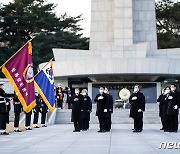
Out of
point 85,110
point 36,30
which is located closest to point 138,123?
point 85,110

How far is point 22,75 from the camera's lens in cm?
1389

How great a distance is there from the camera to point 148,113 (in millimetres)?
23688

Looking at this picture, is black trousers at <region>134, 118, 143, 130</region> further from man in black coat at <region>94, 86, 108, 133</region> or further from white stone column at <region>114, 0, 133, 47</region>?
white stone column at <region>114, 0, 133, 47</region>

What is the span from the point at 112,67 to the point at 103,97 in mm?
16109

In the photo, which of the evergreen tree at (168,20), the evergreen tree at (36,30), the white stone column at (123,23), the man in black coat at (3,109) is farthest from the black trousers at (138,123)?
the evergreen tree at (168,20)

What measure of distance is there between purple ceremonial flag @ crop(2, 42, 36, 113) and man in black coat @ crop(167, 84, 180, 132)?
4726 mm

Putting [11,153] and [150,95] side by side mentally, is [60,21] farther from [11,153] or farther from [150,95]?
[11,153]

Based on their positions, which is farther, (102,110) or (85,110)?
(85,110)

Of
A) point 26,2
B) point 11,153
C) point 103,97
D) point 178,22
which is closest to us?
point 11,153

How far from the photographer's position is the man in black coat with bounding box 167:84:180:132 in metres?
15.0

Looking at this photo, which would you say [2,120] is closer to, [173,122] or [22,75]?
[22,75]

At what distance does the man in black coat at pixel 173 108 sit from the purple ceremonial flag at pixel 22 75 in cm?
473

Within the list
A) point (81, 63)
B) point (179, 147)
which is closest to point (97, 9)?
point (81, 63)

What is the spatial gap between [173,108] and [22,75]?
530 cm
